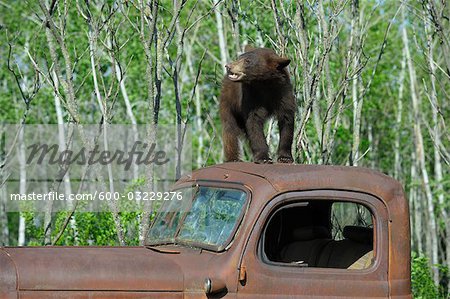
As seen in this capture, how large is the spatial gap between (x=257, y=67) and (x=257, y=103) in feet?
1.08

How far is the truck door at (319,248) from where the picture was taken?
5109mm

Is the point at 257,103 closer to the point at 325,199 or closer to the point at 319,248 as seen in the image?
the point at 319,248

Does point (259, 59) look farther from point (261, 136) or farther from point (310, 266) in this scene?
point (310, 266)

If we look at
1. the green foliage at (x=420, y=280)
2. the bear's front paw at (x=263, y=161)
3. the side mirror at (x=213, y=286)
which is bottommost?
the green foliage at (x=420, y=280)

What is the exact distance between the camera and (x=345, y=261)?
223 inches

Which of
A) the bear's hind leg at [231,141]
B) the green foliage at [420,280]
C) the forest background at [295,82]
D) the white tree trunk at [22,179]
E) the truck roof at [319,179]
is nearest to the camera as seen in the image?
the truck roof at [319,179]

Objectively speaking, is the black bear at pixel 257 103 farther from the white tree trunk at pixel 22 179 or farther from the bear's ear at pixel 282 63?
the white tree trunk at pixel 22 179

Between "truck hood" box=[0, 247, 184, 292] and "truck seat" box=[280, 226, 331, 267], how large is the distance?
42.8 inches

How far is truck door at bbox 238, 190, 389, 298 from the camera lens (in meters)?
5.11

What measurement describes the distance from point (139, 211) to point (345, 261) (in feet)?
17.1

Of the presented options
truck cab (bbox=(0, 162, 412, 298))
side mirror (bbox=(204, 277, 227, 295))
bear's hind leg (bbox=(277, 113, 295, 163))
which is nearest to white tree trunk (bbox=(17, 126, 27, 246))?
bear's hind leg (bbox=(277, 113, 295, 163))

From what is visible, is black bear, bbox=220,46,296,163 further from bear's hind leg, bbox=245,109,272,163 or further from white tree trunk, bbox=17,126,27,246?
white tree trunk, bbox=17,126,27,246

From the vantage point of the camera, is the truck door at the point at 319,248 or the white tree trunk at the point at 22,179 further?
the white tree trunk at the point at 22,179

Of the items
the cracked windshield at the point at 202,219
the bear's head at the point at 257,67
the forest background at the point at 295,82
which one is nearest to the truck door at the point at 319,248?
the cracked windshield at the point at 202,219
